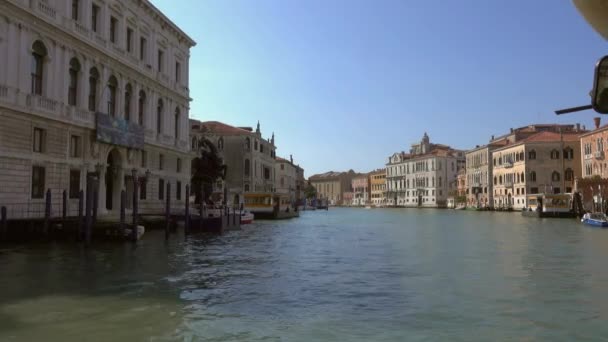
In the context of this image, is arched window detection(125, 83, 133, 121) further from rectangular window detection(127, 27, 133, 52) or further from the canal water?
the canal water

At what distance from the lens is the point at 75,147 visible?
768 inches

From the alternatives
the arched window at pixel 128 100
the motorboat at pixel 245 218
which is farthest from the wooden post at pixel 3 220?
the motorboat at pixel 245 218

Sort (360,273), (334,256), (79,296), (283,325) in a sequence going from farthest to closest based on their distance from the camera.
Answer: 1. (334,256)
2. (360,273)
3. (79,296)
4. (283,325)

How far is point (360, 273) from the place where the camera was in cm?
1112

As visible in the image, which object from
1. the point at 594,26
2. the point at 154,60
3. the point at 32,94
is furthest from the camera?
the point at 154,60

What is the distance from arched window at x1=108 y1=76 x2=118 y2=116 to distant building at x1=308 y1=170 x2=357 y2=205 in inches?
4430

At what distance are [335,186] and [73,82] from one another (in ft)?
401

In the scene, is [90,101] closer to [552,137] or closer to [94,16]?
[94,16]

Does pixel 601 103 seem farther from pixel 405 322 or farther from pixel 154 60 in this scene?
pixel 154 60

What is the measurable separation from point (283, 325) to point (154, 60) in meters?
21.7

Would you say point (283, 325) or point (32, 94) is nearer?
point (283, 325)

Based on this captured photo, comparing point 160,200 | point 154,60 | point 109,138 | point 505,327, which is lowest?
point 505,327

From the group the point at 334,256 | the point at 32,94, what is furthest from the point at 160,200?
the point at 334,256

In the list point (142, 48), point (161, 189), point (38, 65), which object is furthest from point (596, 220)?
point (38, 65)
